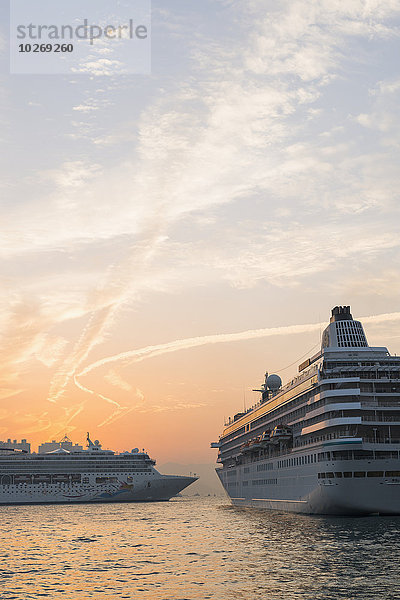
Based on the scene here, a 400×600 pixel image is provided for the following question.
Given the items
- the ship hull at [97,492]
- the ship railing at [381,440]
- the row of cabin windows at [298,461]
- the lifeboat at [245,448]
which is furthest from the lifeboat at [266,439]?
the ship hull at [97,492]

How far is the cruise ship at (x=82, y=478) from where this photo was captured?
180 metres

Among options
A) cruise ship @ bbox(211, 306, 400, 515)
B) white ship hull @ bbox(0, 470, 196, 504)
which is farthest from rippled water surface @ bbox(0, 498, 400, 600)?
white ship hull @ bbox(0, 470, 196, 504)

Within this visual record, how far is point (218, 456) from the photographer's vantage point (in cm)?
14775

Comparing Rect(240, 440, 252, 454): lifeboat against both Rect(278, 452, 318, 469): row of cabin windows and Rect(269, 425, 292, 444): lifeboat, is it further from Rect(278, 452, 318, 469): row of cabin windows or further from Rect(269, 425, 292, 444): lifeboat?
Rect(269, 425, 292, 444): lifeboat

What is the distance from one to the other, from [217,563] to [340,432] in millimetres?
25296

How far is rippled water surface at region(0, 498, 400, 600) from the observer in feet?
105

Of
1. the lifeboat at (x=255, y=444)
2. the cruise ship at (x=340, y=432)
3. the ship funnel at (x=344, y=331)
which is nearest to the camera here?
the cruise ship at (x=340, y=432)

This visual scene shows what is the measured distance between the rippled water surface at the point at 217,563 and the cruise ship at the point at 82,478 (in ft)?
398

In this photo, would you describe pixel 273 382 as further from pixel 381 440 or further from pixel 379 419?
pixel 381 440

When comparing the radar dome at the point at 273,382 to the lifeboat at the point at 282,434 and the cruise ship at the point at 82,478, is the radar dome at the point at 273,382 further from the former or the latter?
the cruise ship at the point at 82,478

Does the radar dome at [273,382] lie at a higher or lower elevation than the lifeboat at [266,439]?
higher

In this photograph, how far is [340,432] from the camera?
2477 inches

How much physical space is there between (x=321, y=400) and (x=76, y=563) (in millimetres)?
32719

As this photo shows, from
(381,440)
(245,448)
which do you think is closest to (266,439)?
(245,448)
